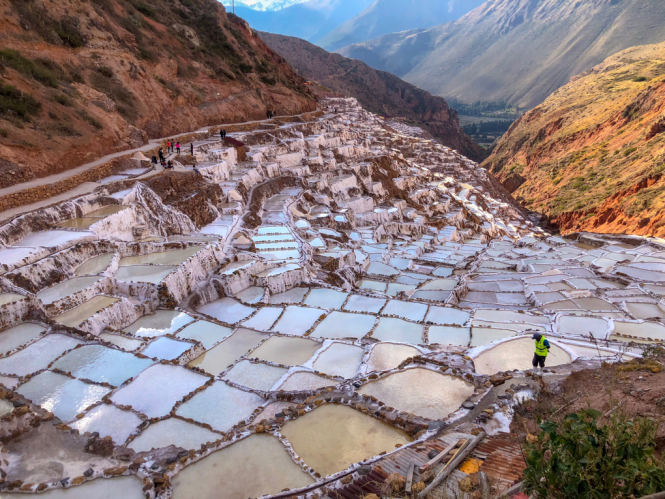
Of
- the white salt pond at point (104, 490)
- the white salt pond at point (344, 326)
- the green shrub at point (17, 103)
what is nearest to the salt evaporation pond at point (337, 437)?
the white salt pond at point (104, 490)

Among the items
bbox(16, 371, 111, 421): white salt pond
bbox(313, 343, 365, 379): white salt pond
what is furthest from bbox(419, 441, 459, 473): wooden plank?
bbox(16, 371, 111, 421): white salt pond

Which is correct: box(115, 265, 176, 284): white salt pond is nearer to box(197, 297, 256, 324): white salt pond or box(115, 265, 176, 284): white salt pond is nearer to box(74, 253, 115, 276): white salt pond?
box(74, 253, 115, 276): white salt pond

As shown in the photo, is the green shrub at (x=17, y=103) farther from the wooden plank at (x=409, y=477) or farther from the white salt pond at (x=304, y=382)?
the wooden plank at (x=409, y=477)

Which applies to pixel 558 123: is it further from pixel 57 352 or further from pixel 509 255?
pixel 57 352

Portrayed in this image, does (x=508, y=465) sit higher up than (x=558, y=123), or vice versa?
(x=558, y=123)

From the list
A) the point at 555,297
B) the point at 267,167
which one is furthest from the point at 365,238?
the point at 555,297

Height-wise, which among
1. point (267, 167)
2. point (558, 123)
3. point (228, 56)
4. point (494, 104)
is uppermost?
point (494, 104)

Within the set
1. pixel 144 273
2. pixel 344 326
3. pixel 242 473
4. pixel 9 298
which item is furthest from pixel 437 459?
pixel 9 298
